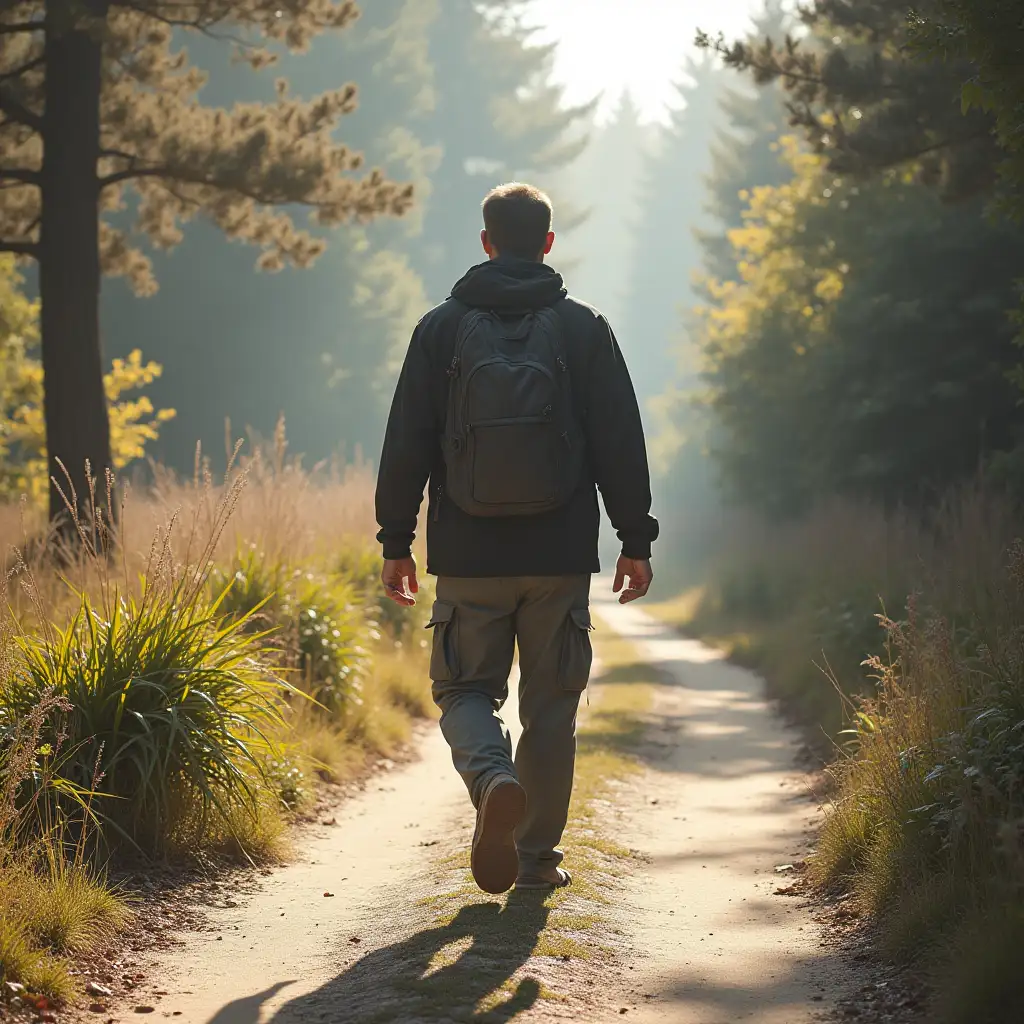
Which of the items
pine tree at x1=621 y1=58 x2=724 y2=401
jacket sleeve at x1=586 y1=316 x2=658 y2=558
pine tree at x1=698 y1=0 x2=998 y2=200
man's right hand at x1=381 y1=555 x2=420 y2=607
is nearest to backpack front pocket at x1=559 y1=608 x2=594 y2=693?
jacket sleeve at x1=586 y1=316 x2=658 y2=558

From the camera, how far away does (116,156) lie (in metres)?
11.5

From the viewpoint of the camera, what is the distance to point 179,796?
546cm

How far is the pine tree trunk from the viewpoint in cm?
1067

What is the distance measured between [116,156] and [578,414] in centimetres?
829

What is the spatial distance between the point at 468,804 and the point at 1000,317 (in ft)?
30.8

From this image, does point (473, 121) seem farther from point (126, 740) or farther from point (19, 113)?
point (126, 740)

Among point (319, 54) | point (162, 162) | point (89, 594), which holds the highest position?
point (319, 54)

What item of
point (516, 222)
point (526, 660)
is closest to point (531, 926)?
point (526, 660)

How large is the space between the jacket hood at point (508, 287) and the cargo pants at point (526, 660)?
91 centimetres

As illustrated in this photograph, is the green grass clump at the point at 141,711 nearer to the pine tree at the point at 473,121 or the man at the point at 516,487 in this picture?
the man at the point at 516,487

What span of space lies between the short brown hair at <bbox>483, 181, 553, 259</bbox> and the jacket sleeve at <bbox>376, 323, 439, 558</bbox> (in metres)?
0.42

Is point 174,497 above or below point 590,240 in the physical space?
below

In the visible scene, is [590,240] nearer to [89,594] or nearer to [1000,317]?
[1000,317]

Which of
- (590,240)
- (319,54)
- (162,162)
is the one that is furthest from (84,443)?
(590,240)
